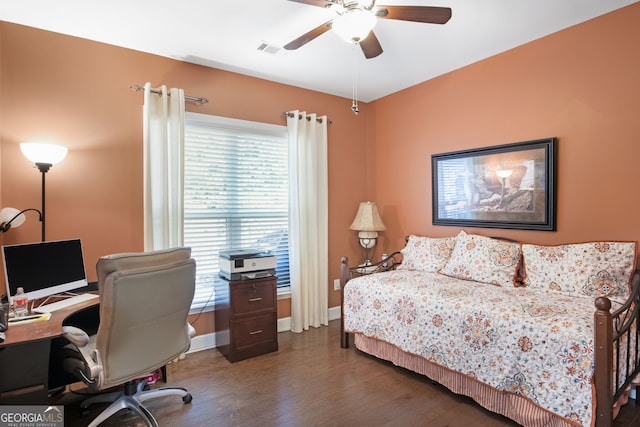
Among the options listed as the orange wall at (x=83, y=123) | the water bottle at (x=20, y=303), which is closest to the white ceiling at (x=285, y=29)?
the orange wall at (x=83, y=123)

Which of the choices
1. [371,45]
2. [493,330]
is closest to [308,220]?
[371,45]

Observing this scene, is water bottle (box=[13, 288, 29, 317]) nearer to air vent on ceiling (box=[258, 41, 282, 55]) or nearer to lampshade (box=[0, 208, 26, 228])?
lampshade (box=[0, 208, 26, 228])

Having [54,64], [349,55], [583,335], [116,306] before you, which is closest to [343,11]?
[349,55]

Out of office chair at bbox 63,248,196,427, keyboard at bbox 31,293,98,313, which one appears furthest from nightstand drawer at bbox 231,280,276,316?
keyboard at bbox 31,293,98,313

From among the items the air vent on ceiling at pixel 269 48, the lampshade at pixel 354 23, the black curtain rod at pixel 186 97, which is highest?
the air vent on ceiling at pixel 269 48

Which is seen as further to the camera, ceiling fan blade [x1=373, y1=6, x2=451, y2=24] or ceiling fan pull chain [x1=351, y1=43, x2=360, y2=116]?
ceiling fan pull chain [x1=351, y1=43, x2=360, y2=116]

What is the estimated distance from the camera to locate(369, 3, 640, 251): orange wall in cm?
253

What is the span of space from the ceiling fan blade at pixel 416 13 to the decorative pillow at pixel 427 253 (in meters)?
2.10

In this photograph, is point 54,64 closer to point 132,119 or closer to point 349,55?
point 132,119

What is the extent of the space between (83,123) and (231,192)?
1357mm

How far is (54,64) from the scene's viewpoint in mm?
2742

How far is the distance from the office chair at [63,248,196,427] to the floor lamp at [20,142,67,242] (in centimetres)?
118

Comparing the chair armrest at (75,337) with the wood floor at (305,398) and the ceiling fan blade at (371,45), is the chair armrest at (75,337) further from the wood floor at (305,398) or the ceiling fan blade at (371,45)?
the ceiling fan blade at (371,45)

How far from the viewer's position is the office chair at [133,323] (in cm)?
183
